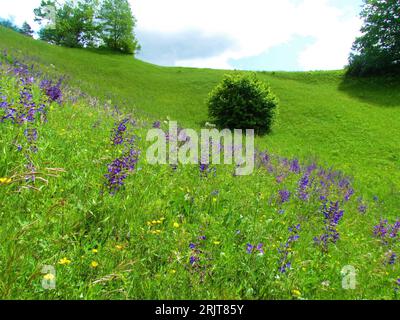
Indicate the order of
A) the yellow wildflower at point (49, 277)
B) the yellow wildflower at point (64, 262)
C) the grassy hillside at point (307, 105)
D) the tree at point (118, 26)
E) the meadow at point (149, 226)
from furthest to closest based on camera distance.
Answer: the tree at point (118, 26) < the grassy hillside at point (307, 105) < the meadow at point (149, 226) < the yellow wildflower at point (64, 262) < the yellow wildflower at point (49, 277)

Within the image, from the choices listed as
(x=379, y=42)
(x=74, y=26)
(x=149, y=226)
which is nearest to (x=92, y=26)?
(x=74, y=26)

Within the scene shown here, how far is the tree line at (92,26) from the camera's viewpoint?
71.4m

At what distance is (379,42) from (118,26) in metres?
53.5

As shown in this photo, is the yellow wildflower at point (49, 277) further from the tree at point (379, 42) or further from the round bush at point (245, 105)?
the tree at point (379, 42)

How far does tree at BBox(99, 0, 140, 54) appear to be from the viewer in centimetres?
7081

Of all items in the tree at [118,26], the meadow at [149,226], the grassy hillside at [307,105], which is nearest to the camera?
the meadow at [149,226]

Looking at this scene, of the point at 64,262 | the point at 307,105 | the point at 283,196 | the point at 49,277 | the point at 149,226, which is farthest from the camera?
the point at 307,105

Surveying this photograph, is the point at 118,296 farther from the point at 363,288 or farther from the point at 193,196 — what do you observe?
the point at 363,288

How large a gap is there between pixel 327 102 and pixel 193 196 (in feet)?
93.1

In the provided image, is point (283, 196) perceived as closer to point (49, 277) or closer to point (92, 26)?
point (49, 277)

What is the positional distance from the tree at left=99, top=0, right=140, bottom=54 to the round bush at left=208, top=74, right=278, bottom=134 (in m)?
53.4

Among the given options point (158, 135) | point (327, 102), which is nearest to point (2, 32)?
point (327, 102)

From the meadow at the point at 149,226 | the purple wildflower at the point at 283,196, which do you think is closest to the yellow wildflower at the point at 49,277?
the meadow at the point at 149,226

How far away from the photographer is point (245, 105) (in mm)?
23672
